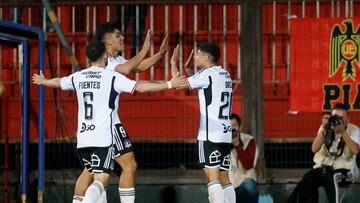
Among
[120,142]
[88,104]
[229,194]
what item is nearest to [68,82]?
[88,104]

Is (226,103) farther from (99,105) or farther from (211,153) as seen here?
(99,105)

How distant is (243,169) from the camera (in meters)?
14.8

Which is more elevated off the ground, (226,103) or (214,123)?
(226,103)

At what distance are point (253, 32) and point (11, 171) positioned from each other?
3.83m

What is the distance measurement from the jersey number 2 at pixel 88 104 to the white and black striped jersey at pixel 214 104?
1.48 m

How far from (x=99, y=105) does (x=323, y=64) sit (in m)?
4.42

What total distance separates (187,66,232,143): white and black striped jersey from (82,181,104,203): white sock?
1.65 metres

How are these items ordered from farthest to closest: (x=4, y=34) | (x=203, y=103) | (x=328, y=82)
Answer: (x=328, y=82)
(x=4, y=34)
(x=203, y=103)

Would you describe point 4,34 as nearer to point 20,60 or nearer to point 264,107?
point 20,60


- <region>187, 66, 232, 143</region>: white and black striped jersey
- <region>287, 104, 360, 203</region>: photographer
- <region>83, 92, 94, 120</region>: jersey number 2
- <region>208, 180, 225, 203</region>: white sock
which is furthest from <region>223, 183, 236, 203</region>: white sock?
<region>83, 92, 94, 120</region>: jersey number 2

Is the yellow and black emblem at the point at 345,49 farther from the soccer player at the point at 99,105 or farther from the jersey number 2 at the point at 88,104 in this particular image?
the jersey number 2 at the point at 88,104

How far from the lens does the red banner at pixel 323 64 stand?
15.8 meters

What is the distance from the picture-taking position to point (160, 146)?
16.2 m

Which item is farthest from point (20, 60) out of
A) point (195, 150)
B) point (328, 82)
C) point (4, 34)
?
point (328, 82)
